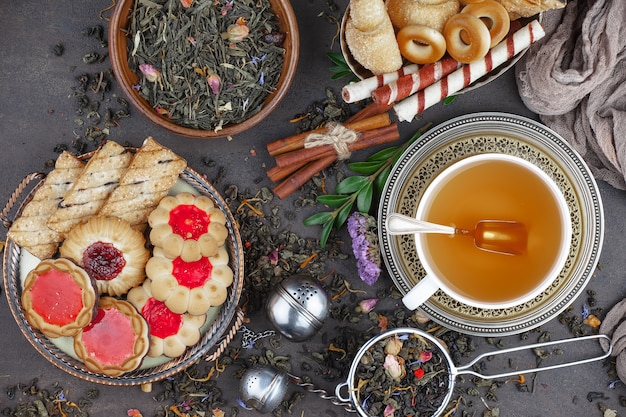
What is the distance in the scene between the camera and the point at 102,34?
1919mm

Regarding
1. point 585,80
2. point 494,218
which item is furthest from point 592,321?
point 585,80

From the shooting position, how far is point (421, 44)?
163 cm

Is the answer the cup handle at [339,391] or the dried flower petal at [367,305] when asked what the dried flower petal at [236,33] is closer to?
the dried flower petal at [367,305]

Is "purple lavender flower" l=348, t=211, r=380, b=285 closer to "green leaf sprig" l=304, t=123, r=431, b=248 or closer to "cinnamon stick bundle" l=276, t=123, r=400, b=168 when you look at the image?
"green leaf sprig" l=304, t=123, r=431, b=248

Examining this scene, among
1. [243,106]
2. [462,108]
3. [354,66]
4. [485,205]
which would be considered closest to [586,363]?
[485,205]

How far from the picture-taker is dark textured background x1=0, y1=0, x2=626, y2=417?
1919 mm

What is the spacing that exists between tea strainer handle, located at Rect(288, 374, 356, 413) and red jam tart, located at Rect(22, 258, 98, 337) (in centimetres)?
65

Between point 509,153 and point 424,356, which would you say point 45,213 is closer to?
point 424,356

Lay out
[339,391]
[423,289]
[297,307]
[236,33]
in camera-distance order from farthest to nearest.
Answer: [339,391], [297,307], [236,33], [423,289]

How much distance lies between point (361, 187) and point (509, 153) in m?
0.42

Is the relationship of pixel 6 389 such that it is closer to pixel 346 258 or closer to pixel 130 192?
pixel 130 192

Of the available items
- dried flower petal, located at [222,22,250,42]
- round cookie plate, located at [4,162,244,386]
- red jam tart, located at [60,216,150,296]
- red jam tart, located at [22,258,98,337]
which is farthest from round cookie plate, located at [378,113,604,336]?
red jam tart, located at [22,258,98,337]

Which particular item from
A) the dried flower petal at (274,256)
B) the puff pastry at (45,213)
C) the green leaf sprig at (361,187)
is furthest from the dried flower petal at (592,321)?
the puff pastry at (45,213)

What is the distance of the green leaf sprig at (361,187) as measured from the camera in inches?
74.0
